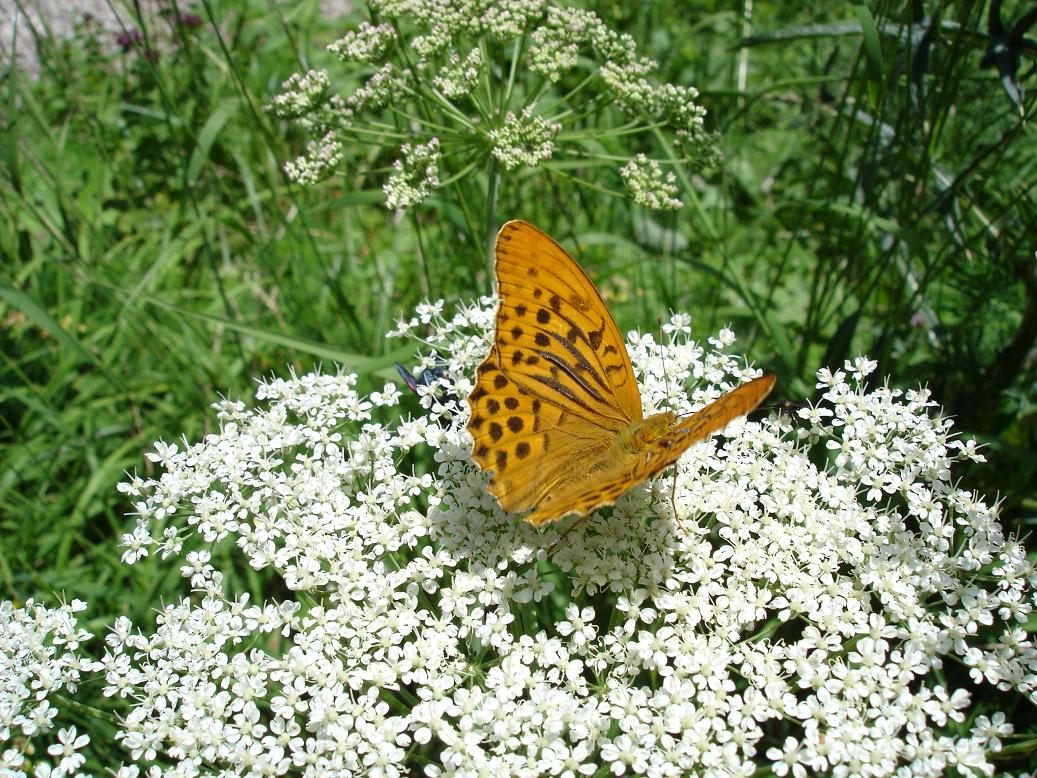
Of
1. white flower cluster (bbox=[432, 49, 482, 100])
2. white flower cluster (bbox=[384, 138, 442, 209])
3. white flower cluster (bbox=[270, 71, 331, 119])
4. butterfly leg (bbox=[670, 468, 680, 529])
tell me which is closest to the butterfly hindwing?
butterfly leg (bbox=[670, 468, 680, 529])

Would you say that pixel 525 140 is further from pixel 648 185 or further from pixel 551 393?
pixel 551 393

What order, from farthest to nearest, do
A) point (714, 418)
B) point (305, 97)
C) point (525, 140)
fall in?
point (305, 97) → point (525, 140) → point (714, 418)

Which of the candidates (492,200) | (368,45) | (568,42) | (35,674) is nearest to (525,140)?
(492,200)

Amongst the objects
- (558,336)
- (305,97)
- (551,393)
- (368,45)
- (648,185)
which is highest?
(368,45)

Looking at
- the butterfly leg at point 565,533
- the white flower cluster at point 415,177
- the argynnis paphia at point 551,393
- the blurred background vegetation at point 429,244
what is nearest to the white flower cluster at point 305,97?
the blurred background vegetation at point 429,244

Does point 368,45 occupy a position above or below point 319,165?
above

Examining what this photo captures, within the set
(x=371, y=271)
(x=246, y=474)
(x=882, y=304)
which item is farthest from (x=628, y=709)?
(x=371, y=271)

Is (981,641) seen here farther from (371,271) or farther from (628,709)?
(371,271)
